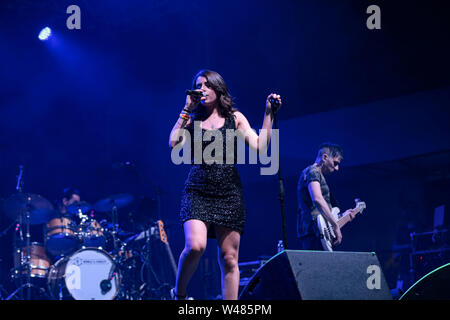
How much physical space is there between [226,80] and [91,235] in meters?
3.71

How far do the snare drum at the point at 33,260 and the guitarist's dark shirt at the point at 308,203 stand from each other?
4.35 metres

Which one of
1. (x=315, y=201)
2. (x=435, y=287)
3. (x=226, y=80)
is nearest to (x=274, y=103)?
(x=435, y=287)

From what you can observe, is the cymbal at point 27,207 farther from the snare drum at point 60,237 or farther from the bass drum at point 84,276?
the bass drum at point 84,276

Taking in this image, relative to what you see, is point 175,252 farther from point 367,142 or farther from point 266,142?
point 266,142

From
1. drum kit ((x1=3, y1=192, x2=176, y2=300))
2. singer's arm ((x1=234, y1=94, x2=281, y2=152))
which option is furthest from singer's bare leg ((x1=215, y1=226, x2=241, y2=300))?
drum kit ((x1=3, y1=192, x2=176, y2=300))

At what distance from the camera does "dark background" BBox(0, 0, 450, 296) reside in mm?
8062

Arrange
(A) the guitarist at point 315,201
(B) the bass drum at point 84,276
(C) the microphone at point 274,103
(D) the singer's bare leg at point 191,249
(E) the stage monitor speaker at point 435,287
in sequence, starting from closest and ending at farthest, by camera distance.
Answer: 1. (E) the stage monitor speaker at point 435,287
2. (D) the singer's bare leg at point 191,249
3. (C) the microphone at point 274,103
4. (A) the guitarist at point 315,201
5. (B) the bass drum at point 84,276

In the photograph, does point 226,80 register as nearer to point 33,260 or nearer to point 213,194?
point 33,260

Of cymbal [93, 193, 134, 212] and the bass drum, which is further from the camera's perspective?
cymbal [93, 193, 134, 212]

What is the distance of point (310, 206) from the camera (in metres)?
4.80

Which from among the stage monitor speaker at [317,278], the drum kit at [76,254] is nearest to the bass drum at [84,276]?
the drum kit at [76,254]

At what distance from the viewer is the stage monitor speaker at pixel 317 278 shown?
2.28m

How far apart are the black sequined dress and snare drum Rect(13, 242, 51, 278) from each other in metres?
4.94

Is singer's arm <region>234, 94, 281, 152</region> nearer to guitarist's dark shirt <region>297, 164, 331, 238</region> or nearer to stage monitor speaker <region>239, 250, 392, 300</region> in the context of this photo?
stage monitor speaker <region>239, 250, 392, 300</region>
